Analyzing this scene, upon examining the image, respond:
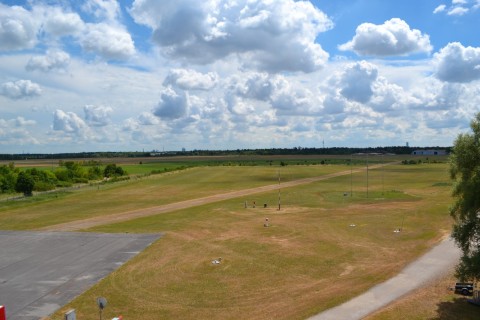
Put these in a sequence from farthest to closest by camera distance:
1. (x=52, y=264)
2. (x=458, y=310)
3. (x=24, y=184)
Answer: (x=24, y=184) → (x=52, y=264) → (x=458, y=310)

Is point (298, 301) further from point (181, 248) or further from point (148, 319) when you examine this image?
point (181, 248)

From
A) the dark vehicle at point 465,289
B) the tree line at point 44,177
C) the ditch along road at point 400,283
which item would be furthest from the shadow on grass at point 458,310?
the tree line at point 44,177

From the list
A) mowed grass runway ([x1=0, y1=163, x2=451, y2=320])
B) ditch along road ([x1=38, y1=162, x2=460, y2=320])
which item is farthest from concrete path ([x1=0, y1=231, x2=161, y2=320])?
ditch along road ([x1=38, y1=162, x2=460, y2=320])

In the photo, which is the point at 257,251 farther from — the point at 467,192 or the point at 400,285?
the point at 467,192

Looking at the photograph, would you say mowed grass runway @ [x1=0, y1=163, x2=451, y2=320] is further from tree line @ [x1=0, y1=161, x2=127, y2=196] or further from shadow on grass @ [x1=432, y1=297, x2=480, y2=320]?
tree line @ [x1=0, y1=161, x2=127, y2=196]

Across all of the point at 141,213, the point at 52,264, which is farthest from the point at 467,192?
the point at 141,213

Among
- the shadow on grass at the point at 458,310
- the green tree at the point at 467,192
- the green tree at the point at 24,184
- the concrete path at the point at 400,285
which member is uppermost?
the green tree at the point at 467,192

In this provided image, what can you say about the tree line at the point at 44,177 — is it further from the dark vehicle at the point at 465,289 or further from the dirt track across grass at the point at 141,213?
the dark vehicle at the point at 465,289
